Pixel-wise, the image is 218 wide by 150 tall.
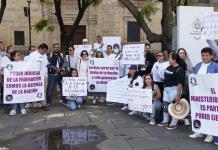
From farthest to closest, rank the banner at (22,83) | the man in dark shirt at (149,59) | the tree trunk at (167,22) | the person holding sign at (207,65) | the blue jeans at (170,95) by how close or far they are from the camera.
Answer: the tree trunk at (167,22) < the man in dark shirt at (149,59) < the banner at (22,83) < the blue jeans at (170,95) < the person holding sign at (207,65)

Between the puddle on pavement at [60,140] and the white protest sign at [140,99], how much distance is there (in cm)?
135

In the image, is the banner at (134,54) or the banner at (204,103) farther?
the banner at (134,54)

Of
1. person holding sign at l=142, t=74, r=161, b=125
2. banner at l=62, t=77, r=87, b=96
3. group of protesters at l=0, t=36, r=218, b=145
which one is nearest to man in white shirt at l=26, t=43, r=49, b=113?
group of protesters at l=0, t=36, r=218, b=145

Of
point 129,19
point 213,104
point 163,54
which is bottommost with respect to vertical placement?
point 213,104

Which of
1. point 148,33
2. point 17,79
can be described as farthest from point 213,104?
point 148,33

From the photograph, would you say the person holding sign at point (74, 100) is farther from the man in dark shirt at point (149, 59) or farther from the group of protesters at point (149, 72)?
the man in dark shirt at point (149, 59)

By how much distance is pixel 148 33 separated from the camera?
15.8 meters

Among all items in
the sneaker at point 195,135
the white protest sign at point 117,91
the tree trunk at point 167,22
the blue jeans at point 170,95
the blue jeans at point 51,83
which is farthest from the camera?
the tree trunk at point 167,22

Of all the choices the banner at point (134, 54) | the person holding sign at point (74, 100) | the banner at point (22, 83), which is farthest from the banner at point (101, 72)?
the banner at point (22, 83)

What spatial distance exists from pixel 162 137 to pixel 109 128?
1463mm

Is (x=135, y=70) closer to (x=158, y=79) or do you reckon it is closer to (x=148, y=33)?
(x=158, y=79)

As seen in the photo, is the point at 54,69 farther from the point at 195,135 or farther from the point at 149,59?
the point at 195,135

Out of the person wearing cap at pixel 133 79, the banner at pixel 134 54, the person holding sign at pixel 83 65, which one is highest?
the banner at pixel 134 54

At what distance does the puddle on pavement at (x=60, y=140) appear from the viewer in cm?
817
